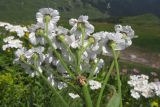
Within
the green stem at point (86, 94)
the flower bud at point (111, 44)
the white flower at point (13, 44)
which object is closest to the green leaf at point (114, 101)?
the green stem at point (86, 94)

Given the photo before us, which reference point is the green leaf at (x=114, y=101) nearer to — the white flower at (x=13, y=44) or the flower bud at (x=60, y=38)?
the flower bud at (x=60, y=38)

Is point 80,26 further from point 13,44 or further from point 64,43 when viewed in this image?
point 13,44

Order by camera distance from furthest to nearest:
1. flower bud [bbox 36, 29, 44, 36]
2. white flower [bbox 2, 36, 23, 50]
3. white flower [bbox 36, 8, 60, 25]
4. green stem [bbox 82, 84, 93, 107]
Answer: white flower [bbox 2, 36, 23, 50] < white flower [bbox 36, 8, 60, 25] < flower bud [bbox 36, 29, 44, 36] < green stem [bbox 82, 84, 93, 107]

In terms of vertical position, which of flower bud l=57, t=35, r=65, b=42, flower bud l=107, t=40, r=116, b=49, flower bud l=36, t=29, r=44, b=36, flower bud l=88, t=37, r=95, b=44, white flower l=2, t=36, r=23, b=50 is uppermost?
flower bud l=36, t=29, r=44, b=36

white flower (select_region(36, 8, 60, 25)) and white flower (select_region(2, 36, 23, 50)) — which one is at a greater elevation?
white flower (select_region(36, 8, 60, 25))

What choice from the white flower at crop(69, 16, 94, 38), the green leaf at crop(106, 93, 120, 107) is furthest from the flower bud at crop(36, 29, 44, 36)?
the green leaf at crop(106, 93, 120, 107)

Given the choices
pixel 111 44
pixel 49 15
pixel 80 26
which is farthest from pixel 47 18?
pixel 111 44

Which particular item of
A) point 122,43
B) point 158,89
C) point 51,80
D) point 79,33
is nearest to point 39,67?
point 51,80

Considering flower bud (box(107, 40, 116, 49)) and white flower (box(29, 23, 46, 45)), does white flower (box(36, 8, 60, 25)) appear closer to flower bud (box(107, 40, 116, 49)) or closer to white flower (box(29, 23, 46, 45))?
white flower (box(29, 23, 46, 45))

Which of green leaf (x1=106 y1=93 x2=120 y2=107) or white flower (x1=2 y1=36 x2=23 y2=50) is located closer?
green leaf (x1=106 y1=93 x2=120 y2=107)
